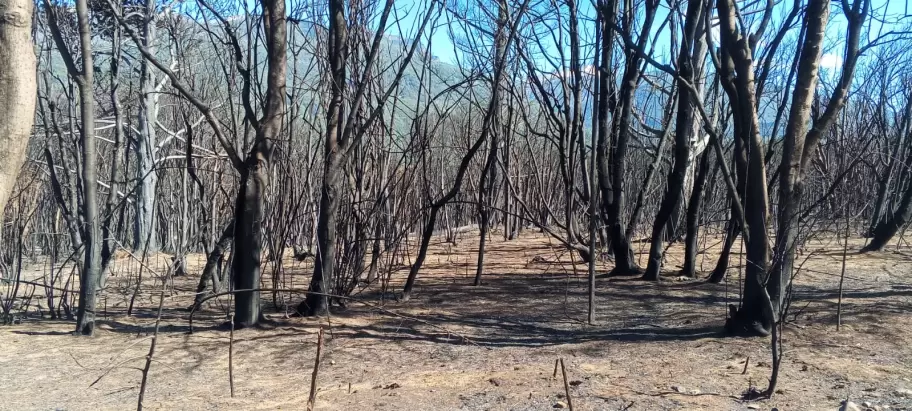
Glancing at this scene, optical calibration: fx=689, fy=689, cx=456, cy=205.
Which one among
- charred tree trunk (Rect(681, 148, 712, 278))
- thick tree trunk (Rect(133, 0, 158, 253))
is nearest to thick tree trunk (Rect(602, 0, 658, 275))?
charred tree trunk (Rect(681, 148, 712, 278))

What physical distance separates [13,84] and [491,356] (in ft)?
11.6

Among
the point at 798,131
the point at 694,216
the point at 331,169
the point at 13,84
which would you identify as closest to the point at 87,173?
the point at 331,169

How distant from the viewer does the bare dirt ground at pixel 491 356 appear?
13.4 feet

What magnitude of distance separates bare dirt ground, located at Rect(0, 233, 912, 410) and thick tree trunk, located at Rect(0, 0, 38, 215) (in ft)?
7.20

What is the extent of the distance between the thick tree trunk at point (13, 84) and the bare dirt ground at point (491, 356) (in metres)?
2.19

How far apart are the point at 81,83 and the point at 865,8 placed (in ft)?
20.2

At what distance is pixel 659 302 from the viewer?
263 inches

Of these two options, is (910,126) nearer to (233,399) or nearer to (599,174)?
(599,174)

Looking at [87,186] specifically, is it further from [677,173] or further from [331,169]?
[677,173]

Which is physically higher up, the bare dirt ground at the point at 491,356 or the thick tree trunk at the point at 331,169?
the thick tree trunk at the point at 331,169

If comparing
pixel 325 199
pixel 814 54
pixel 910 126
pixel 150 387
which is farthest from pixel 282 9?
pixel 910 126

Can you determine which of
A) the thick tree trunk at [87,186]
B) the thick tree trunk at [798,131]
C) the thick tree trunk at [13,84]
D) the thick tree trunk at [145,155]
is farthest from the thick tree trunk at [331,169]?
the thick tree trunk at [145,155]

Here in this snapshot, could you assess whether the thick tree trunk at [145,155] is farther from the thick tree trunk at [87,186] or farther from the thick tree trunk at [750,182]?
the thick tree trunk at [750,182]

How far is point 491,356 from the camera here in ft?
16.3
